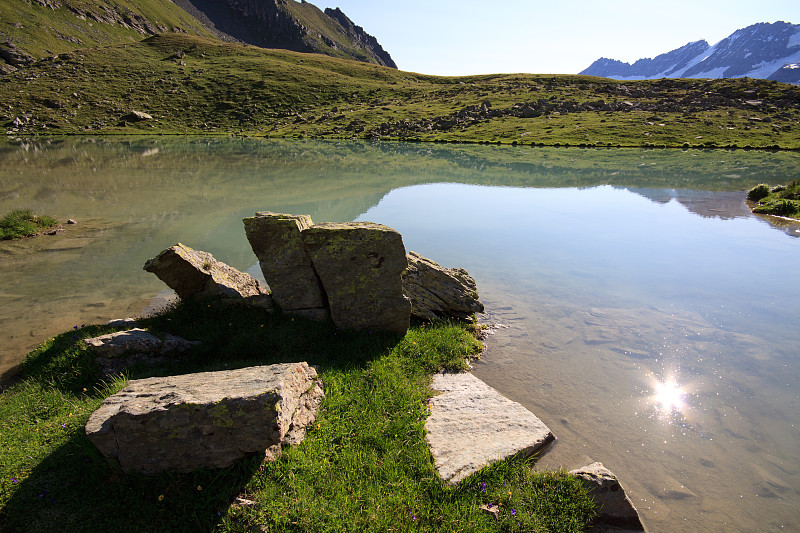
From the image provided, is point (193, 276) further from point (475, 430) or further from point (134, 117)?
point (134, 117)

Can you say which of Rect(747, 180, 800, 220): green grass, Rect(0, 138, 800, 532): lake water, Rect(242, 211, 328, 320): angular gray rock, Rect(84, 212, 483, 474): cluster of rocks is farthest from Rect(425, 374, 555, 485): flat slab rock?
Rect(747, 180, 800, 220): green grass

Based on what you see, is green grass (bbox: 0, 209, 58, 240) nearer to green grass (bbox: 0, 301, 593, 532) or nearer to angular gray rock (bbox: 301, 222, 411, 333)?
green grass (bbox: 0, 301, 593, 532)

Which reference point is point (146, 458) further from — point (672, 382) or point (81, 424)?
point (672, 382)

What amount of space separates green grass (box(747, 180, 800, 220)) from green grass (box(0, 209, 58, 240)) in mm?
50407

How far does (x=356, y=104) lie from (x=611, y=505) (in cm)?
15068

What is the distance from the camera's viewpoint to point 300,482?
20.5 feet

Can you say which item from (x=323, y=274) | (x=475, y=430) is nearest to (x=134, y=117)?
(x=323, y=274)

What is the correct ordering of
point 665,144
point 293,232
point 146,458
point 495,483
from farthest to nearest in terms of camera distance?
1. point 665,144
2. point 293,232
3. point 495,483
4. point 146,458

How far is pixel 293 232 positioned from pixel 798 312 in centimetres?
1765

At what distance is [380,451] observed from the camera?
722cm

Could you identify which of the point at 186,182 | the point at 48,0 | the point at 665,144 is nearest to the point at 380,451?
the point at 186,182

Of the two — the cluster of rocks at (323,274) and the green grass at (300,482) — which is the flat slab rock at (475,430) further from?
the cluster of rocks at (323,274)

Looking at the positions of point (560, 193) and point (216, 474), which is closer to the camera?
point (216, 474)

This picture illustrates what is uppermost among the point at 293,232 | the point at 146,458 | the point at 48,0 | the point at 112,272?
the point at 48,0
